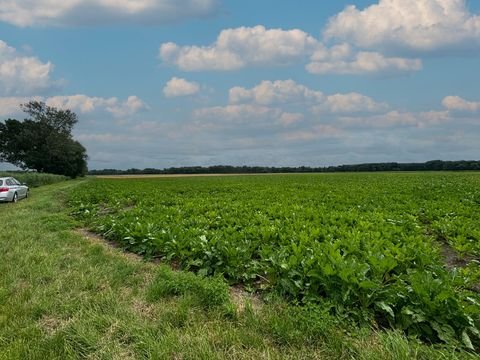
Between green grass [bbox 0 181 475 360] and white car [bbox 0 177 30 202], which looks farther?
white car [bbox 0 177 30 202]

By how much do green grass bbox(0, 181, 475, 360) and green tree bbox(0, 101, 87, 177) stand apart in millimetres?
76637

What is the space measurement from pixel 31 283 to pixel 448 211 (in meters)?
12.2

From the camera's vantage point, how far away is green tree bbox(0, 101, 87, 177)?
2936 inches

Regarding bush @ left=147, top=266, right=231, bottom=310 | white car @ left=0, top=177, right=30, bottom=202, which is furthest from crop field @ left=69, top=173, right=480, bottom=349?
white car @ left=0, top=177, right=30, bottom=202

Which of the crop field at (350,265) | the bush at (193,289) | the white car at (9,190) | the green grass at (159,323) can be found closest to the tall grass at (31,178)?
the white car at (9,190)

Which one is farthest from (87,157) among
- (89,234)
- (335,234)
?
(335,234)

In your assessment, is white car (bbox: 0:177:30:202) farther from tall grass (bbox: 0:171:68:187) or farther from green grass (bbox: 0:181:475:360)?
green grass (bbox: 0:181:475:360)

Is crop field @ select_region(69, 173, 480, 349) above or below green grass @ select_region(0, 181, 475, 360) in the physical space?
above

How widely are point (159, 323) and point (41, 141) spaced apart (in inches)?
3249

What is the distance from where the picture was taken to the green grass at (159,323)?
3.58 meters

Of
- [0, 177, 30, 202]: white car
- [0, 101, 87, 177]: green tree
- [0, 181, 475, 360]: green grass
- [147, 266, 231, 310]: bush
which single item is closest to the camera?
[0, 181, 475, 360]: green grass

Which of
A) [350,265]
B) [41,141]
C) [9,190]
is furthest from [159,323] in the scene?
[41,141]

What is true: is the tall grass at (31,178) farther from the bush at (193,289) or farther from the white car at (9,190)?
the bush at (193,289)

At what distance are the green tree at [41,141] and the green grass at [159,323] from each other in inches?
3017
